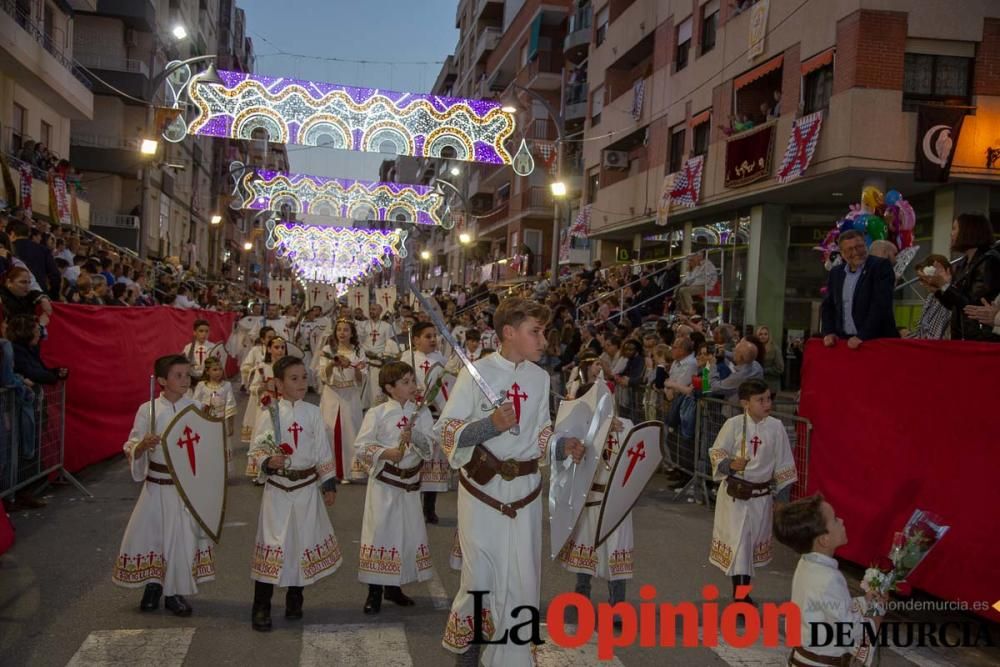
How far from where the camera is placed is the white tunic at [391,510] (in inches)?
236

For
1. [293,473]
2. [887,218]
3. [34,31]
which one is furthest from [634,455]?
[34,31]

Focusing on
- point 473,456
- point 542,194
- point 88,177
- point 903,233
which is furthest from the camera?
point 542,194

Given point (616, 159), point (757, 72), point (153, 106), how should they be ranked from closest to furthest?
point (153, 106)
point (757, 72)
point (616, 159)

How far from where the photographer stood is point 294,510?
5.83m

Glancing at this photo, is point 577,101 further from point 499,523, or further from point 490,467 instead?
A: point 499,523

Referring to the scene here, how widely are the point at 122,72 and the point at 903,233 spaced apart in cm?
3402

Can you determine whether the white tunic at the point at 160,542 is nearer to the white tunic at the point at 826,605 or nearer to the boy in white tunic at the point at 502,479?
the boy in white tunic at the point at 502,479

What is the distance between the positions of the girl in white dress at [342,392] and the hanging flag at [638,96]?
18.1m

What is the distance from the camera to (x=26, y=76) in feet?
75.0

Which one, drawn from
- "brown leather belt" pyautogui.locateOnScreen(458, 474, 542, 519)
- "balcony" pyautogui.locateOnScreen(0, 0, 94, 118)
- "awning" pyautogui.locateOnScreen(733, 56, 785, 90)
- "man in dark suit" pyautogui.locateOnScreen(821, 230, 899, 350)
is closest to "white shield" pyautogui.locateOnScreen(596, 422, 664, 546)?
"brown leather belt" pyautogui.locateOnScreen(458, 474, 542, 519)

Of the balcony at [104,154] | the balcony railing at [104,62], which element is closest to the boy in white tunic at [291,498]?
the balcony at [104,154]

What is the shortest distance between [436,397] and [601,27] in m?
26.0

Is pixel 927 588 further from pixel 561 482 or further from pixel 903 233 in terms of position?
pixel 903 233

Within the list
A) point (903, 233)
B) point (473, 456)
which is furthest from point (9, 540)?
point (903, 233)
